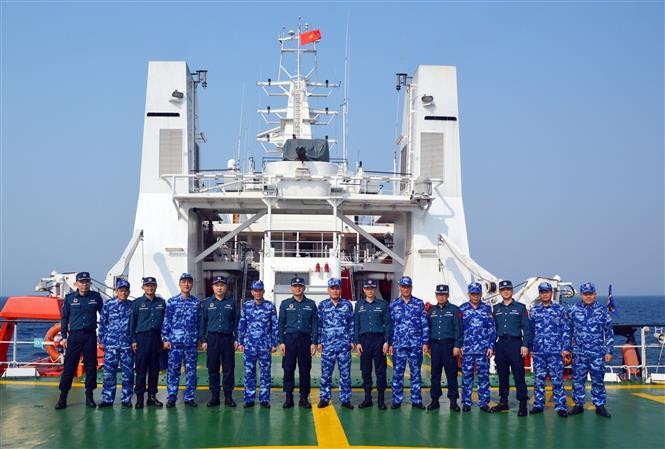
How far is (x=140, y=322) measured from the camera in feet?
27.7

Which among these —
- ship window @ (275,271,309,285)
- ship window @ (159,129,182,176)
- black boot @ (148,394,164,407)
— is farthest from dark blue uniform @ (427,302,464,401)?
ship window @ (159,129,182,176)

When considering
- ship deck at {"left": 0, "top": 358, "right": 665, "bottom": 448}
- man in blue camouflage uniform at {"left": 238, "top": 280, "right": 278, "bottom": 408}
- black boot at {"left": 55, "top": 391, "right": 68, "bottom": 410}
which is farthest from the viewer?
man in blue camouflage uniform at {"left": 238, "top": 280, "right": 278, "bottom": 408}

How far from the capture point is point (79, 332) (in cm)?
845

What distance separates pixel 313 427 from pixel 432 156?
9464 mm

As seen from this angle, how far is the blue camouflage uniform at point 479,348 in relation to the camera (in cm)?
834

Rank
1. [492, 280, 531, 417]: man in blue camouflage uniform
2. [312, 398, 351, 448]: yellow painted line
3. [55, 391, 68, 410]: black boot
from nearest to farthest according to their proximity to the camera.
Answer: [312, 398, 351, 448]: yellow painted line < [492, 280, 531, 417]: man in blue camouflage uniform < [55, 391, 68, 410]: black boot

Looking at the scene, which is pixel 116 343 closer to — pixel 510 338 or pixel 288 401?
pixel 288 401

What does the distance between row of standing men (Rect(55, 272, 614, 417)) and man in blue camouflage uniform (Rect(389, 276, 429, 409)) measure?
0.01m

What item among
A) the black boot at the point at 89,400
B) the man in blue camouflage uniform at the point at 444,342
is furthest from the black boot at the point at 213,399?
the man in blue camouflage uniform at the point at 444,342

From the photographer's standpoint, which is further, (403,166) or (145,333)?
(403,166)

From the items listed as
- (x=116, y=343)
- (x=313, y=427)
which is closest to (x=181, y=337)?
(x=116, y=343)

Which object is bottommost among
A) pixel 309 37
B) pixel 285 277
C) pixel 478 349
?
pixel 478 349

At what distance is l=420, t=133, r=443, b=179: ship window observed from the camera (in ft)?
51.8

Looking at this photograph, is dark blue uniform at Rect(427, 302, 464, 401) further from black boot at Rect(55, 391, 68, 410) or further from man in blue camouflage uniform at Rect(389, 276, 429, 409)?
black boot at Rect(55, 391, 68, 410)
